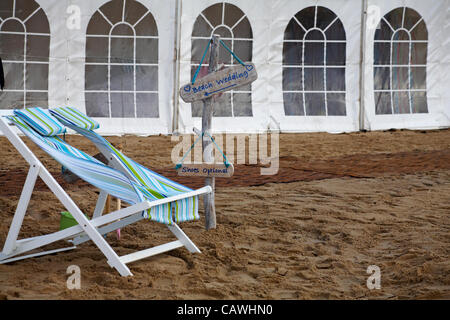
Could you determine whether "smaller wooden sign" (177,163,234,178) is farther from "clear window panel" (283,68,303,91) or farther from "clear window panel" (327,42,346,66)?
"clear window panel" (327,42,346,66)

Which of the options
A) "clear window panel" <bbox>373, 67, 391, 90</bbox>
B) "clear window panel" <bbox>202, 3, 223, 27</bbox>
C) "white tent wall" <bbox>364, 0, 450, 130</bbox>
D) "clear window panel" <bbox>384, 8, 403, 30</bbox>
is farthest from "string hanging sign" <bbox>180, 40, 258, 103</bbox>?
"clear window panel" <bbox>384, 8, 403, 30</bbox>

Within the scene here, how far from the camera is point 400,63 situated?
34.0 feet

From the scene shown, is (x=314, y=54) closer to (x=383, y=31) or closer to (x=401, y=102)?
(x=383, y=31)

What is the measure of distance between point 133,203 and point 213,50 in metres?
1.37

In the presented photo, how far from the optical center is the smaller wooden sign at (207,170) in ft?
13.5

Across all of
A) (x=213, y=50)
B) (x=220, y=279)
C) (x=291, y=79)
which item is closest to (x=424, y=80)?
(x=291, y=79)

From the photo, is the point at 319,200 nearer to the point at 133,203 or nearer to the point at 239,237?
the point at 239,237

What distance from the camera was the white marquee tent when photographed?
916 centimetres

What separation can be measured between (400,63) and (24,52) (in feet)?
21.0

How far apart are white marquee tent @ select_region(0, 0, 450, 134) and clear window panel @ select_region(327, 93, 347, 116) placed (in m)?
0.02

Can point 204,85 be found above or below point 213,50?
below

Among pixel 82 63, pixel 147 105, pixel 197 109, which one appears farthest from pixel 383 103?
pixel 82 63

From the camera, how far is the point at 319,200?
5223 millimetres
